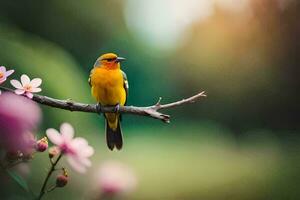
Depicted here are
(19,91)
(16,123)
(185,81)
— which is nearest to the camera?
(16,123)

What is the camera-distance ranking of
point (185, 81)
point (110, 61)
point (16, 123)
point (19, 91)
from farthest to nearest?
point (185, 81), point (110, 61), point (19, 91), point (16, 123)

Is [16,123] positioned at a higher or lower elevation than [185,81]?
lower

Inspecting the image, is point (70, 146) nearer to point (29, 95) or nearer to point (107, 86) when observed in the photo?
point (29, 95)

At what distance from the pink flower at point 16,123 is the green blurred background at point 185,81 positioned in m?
0.34

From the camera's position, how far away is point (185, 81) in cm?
262

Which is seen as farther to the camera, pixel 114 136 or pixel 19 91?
pixel 114 136

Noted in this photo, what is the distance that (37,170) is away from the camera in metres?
1.36

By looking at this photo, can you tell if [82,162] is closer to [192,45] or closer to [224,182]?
[224,182]

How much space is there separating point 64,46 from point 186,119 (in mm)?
928

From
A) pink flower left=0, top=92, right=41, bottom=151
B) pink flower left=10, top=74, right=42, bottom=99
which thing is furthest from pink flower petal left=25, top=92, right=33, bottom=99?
pink flower left=0, top=92, right=41, bottom=151

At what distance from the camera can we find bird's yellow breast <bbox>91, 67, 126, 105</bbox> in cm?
100

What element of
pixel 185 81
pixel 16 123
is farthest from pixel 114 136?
Result: pixel 185 81

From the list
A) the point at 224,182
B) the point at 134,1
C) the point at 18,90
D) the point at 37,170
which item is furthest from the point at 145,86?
the point at 18,90

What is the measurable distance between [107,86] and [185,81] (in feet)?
5.36
